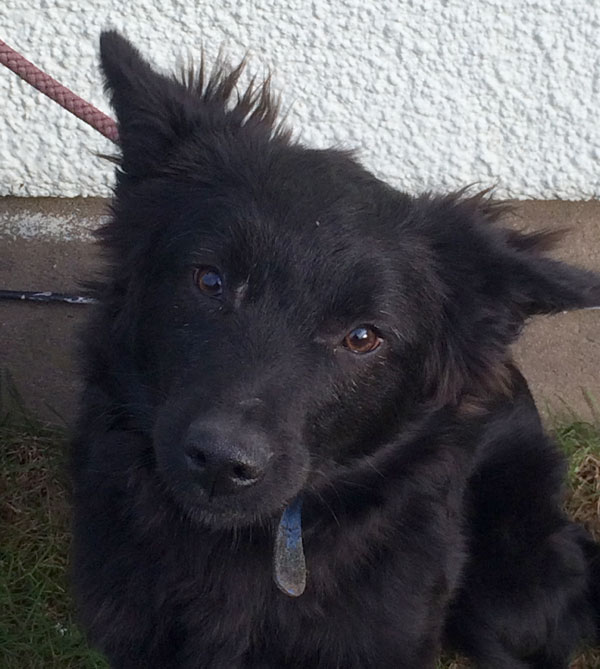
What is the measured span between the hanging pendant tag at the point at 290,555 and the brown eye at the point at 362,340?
0.39 meters

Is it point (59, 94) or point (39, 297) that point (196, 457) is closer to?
point (59, 94)

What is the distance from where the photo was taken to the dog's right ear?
1810 mm

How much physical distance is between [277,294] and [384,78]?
152 cm

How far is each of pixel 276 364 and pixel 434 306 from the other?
41 cm

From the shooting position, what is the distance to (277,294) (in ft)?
5.61

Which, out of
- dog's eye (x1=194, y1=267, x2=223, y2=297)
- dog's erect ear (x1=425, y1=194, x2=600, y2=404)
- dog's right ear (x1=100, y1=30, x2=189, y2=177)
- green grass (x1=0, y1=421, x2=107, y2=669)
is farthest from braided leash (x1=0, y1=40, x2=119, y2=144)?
green grass (x1=0, y1=421, x2=107, y2=669)

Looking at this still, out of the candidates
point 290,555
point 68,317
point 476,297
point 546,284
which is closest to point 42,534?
point 68,317

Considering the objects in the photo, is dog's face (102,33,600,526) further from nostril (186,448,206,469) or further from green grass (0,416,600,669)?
green grass (0,416,600,669)

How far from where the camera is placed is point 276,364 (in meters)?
1.69

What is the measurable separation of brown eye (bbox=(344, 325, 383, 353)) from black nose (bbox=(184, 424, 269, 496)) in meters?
0.31

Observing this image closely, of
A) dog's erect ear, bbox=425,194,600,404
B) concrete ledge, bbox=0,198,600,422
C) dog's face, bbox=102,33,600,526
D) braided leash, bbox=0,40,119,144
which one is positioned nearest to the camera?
dog's face, bbox=102,33,600,526

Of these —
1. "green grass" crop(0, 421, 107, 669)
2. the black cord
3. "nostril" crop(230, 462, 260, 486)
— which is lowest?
"green grass" crop(0, 421, 107, 669)

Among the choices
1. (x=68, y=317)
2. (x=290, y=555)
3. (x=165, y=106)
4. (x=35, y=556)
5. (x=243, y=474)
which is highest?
(x=165, y=106)

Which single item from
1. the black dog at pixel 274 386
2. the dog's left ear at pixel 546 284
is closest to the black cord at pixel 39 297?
the black dog at pixel 274 386
